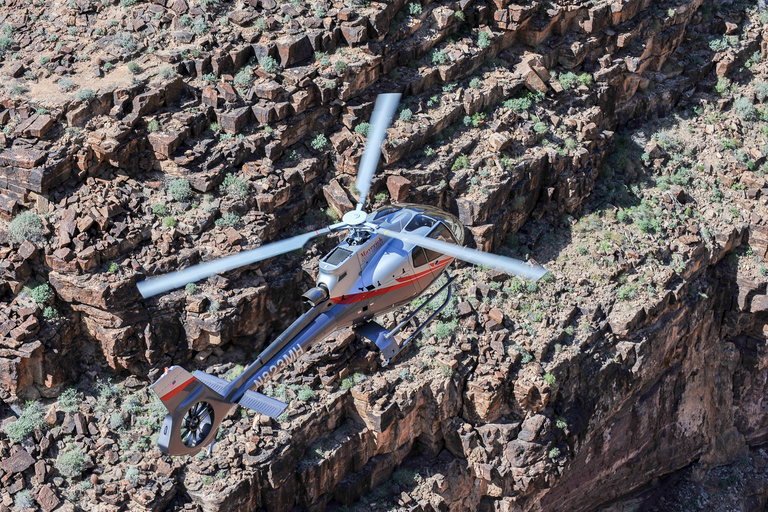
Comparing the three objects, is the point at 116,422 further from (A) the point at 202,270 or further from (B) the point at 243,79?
(B) the point at 243,79

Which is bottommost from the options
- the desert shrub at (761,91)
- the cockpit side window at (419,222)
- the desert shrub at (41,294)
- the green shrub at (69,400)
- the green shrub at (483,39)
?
the green shrub at (69,400)

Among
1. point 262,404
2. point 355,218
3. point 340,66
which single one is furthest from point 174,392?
point 340,66

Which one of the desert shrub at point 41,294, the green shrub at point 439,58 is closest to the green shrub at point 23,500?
the desert shrub at point 41,294

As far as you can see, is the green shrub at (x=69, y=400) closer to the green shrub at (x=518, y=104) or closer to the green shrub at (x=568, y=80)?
the green shrub at (x=518, y=104)

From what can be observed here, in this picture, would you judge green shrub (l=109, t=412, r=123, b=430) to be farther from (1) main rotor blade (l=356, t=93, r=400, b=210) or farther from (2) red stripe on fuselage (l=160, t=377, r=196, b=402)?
(1) main rotor blade (l=356, t=93, r=400, b=210)

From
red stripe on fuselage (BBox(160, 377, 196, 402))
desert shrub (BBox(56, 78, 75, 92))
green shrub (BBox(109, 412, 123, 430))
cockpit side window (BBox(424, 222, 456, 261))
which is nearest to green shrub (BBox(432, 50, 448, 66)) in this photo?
cockpit side window (BBox(424, 222, 456, 261))

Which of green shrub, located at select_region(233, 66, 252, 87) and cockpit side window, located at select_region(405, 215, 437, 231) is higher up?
green shrub, located at select_region(233, 66, 252, 87)

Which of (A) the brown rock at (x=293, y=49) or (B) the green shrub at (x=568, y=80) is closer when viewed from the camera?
(A) the brown rock at (x=293, y=49)
